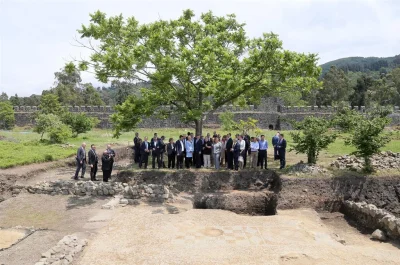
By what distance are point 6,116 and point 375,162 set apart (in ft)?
132

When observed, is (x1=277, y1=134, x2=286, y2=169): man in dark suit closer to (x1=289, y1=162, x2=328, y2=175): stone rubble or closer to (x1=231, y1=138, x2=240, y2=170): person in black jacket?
(x1=289, y1=162, x2=328, y2=175): stone rubble

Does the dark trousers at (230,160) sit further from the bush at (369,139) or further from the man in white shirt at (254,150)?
the bush at (369,139)

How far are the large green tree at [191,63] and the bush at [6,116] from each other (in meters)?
30.1

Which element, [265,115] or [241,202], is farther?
[265,115]

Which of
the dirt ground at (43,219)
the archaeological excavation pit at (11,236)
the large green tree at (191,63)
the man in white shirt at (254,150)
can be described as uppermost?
the large green tree at (191,63)

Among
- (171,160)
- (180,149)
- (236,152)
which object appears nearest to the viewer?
(236,152)

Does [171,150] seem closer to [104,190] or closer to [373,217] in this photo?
[104,190]

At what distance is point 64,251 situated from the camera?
9.09 m

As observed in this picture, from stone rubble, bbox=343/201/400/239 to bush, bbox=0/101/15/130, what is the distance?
4030cm

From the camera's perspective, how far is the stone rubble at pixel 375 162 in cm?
1648

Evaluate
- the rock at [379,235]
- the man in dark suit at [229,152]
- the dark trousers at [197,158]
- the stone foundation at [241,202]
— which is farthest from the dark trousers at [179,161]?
the rock at [379,235]

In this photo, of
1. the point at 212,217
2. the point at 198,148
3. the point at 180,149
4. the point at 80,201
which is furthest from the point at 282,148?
the point at 80,201

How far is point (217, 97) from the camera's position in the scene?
57.3 feet

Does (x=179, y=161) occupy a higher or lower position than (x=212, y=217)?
higher
